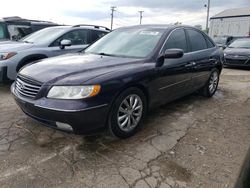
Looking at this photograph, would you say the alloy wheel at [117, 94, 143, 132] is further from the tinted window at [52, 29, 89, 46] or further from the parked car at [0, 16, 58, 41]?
the parked car at [0, 16, 58, 41]

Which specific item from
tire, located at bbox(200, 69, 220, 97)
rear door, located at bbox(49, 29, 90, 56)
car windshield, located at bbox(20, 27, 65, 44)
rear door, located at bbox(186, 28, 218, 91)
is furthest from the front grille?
tire, located at bbox(200, 69, 220, 97)

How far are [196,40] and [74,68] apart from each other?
2.77 meters

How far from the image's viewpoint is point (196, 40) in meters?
4.87

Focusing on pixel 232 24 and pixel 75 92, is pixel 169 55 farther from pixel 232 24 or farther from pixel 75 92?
pixel 232 24

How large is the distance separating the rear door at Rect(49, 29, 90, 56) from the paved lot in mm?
2233

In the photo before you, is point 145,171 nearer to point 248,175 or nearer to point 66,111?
point 66,111

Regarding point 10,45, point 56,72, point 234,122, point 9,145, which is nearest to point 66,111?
point 56,72

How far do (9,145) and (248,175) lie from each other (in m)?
3.01

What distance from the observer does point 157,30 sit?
4117mm

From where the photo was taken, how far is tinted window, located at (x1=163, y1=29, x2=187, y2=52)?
3.94 m

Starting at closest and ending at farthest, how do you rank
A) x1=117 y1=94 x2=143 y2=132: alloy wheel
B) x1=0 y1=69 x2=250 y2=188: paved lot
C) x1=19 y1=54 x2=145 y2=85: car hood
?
x1=0 y1=69 x2=250 y2=188: paved lot, x1=19 y1=54 x2=145 y2=85: car hood, x1=117 y1=94 x2=143 y2=132: alloy wheel

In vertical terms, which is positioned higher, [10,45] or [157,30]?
[157,30]

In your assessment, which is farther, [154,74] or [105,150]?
[154,74]

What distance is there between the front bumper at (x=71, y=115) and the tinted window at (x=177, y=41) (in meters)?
1.62
